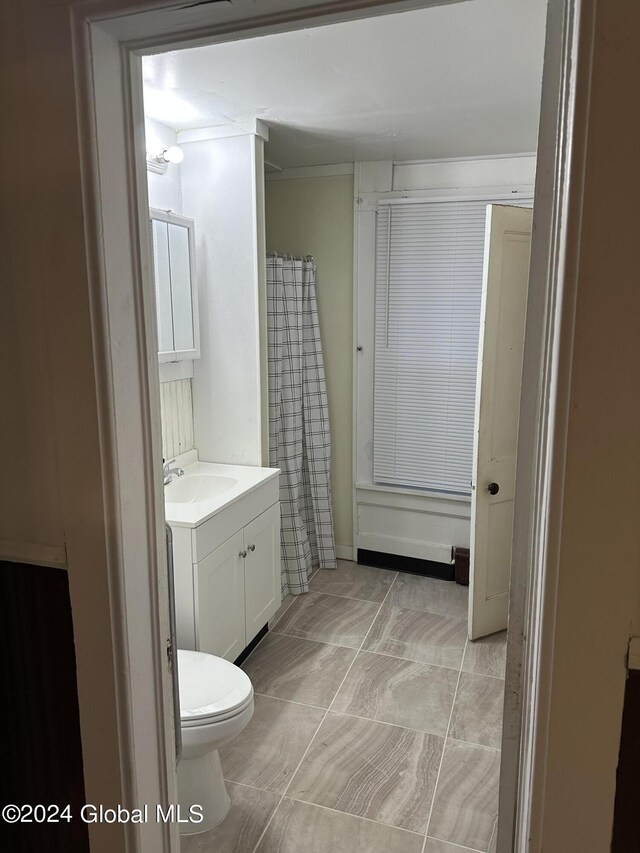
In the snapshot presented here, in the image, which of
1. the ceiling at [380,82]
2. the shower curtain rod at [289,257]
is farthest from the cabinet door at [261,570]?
the ceiling at [380,82]

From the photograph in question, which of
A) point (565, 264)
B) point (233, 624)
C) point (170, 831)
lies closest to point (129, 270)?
point (565, 264)

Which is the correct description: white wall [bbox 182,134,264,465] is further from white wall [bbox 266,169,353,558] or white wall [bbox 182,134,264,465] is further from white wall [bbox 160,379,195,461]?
white wall [bbox 266,169,353,558]

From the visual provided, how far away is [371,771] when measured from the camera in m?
2.06

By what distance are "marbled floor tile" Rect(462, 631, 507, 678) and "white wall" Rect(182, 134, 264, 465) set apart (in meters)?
1.36

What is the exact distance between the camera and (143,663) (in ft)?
3.53

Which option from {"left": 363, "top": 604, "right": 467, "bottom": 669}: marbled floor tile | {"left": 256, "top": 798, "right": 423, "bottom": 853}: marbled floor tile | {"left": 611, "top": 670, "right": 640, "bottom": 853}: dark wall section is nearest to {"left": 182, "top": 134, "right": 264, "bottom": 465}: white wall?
{"left": 363, "top": 604, "right": 467, "bottom": 669}: marbled floor tile

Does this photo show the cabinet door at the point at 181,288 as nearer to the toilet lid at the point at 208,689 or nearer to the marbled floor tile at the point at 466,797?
the toilet lid at the point at 208,689

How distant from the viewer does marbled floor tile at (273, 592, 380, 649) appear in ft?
9.64

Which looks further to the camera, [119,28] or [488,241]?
[488,241]

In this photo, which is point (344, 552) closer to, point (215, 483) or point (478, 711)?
point (215, 483)

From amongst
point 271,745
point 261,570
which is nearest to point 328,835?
point 271,745

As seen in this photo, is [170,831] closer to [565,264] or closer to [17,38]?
[565,264]

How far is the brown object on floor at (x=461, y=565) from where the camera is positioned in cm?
344

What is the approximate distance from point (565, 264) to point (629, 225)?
0.26 ft
